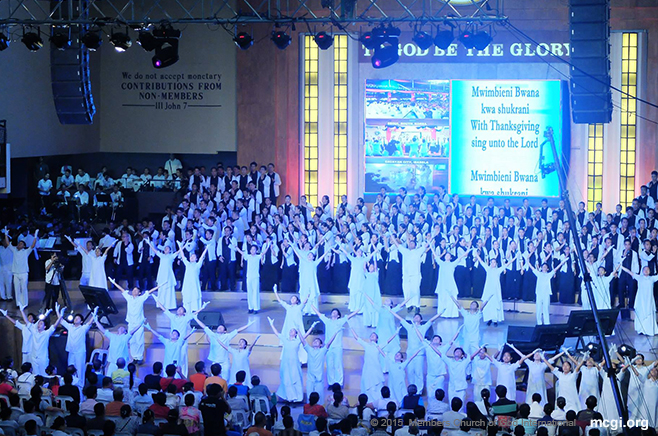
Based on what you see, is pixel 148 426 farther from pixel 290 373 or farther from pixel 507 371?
pixel 507 371

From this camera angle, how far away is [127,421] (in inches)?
370

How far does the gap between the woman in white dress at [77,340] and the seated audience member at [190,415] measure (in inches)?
174

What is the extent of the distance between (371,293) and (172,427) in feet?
23.0

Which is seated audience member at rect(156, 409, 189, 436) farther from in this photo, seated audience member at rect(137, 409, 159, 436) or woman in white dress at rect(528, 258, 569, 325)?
woman in white dress at rect(528, 258, 569, 325)

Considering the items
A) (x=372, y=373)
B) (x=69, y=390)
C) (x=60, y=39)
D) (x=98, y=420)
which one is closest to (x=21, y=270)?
(x=60, y=39)

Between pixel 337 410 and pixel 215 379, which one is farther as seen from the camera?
pixel 215 379

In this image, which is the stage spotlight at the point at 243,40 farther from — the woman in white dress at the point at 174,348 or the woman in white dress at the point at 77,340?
the woman in white dress at the point at 77,340

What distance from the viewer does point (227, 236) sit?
653 inches

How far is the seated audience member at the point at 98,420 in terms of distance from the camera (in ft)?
29.9

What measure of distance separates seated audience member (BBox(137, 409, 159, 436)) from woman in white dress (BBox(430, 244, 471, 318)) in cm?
734

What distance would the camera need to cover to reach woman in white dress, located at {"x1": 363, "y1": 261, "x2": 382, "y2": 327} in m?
15.2

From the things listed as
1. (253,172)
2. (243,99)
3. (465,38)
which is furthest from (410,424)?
(243,99)

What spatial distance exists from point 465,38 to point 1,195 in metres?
11.2

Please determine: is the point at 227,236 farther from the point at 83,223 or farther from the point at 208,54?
the point at 208,54
